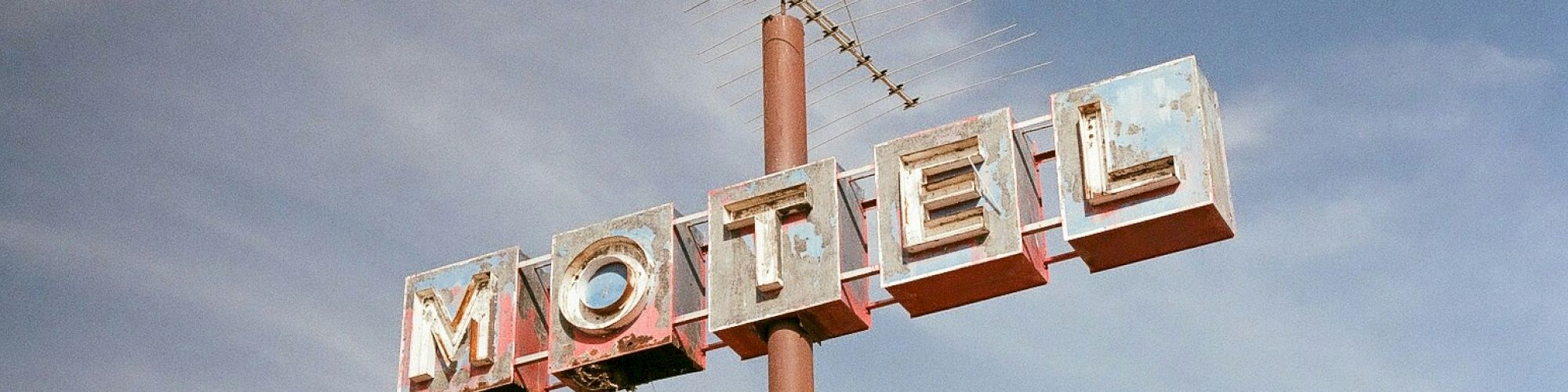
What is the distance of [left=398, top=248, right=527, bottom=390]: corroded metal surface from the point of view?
2100cm

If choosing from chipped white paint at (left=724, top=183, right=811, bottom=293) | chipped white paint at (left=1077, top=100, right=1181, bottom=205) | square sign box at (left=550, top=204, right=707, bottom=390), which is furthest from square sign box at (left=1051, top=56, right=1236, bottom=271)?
square sign box at (left=550, top=204, right=707, bottom=390)

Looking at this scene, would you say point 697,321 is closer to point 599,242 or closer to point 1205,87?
point 599,242

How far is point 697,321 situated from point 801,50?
2.70 m

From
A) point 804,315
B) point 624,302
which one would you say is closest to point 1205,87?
point 804,315

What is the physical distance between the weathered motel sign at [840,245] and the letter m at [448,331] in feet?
0.05

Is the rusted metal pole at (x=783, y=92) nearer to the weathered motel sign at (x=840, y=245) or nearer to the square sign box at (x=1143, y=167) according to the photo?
the weathered motel sign at (x=840, y=245)

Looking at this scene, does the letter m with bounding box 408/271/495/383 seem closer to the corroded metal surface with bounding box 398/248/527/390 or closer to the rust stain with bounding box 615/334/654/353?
the corroded metal surface with bounding box 398/248/527/390

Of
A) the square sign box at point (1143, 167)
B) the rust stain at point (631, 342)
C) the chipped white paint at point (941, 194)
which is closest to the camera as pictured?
the square sign box at point (1143, 167)

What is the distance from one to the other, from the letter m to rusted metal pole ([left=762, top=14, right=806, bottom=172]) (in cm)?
292

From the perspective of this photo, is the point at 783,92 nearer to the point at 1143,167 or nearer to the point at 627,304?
the point at 627,304

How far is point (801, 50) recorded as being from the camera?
837 inches

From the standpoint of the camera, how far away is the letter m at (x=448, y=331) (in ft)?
69.6

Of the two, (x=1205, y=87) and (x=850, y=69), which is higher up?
(x=850, y=69)

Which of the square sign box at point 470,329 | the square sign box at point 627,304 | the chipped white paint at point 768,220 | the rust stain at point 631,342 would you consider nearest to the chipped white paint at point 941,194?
the chipped white paint at point 768,220
